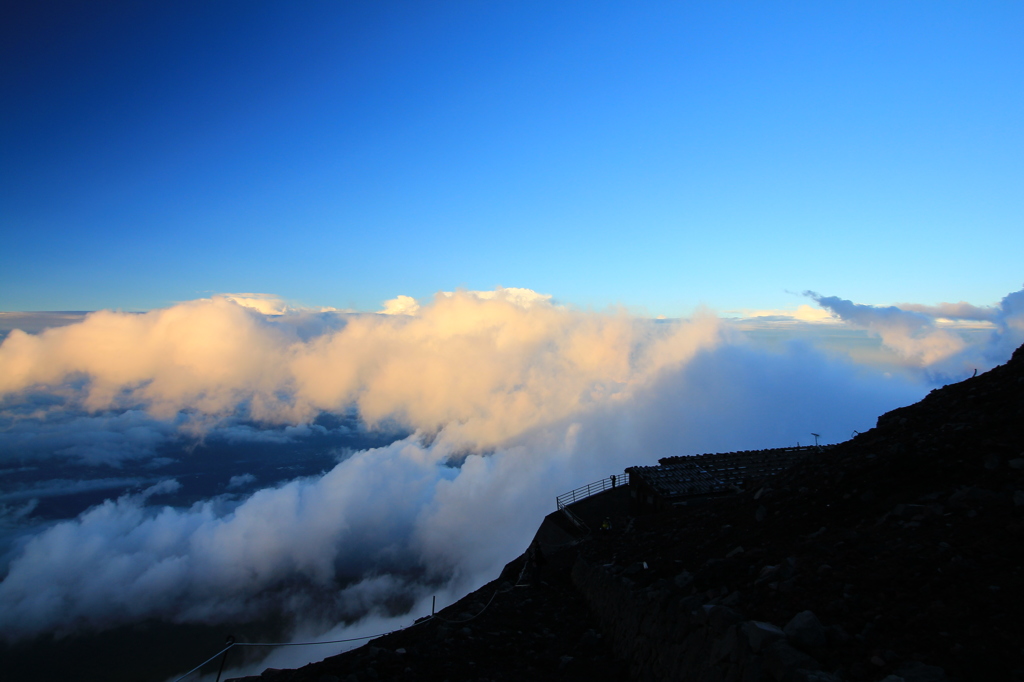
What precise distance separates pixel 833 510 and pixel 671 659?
15.7ft

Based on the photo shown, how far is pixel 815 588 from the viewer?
696 cm

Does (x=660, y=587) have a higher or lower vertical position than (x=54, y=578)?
higher

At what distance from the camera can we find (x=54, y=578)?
165375 millimetres

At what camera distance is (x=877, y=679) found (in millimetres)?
5066

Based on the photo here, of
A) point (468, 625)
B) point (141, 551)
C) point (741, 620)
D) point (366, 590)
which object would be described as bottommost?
point (366, 590)

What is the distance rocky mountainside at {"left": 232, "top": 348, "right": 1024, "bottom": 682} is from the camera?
5551mm

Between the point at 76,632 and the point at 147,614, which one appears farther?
the point at 147,614

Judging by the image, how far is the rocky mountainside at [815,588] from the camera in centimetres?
555

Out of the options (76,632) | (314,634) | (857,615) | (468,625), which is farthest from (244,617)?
(857,615)

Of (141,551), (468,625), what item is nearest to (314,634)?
(141,551)

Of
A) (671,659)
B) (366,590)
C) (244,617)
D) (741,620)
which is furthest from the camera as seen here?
(366,590)

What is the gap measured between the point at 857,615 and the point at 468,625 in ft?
31.7

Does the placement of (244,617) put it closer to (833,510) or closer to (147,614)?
(147,614)

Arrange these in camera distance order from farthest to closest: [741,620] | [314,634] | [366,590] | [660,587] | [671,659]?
[366,590], [314,634], [660,587], [671,659], [741,620]
